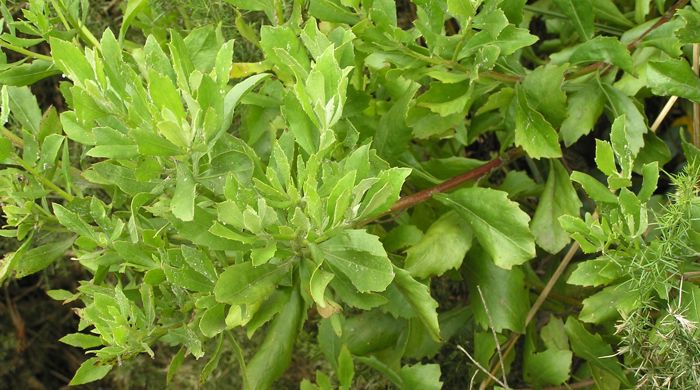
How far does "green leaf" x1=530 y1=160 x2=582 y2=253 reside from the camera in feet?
4.47

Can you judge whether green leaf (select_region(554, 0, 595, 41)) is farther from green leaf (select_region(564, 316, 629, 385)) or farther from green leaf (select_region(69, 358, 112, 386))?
green leaf (select_region(69, 358, 112, 386))

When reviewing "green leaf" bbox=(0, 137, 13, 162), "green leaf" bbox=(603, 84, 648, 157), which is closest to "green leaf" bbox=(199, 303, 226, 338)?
"green leaf" bbox=(0, 137, 13, 162)

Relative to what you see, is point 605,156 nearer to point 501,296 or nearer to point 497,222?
point 497,222

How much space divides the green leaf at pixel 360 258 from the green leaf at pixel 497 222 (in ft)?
0.86

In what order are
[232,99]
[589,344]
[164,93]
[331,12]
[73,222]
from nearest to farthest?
[164,93] < [232,99] < [73,222] < [331,12] < [589,344]

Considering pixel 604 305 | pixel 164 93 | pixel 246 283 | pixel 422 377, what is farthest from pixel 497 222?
pixel 164 93

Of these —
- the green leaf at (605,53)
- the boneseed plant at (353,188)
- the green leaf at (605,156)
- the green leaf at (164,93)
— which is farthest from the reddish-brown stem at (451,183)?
the green leaf at (164,93)

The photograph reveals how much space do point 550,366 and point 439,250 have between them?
32 centimetres

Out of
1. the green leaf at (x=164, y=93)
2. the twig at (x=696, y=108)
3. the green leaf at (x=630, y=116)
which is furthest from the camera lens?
the twig at (x=696, y=108)

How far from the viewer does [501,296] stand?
138 centimetres

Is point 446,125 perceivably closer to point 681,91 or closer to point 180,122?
point 681,91

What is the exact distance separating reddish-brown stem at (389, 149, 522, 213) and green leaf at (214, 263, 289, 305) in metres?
0.26

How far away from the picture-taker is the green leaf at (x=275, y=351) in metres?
1.26

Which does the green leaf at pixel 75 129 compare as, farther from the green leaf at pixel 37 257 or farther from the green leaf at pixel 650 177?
the green leaf at pixel 650 177
